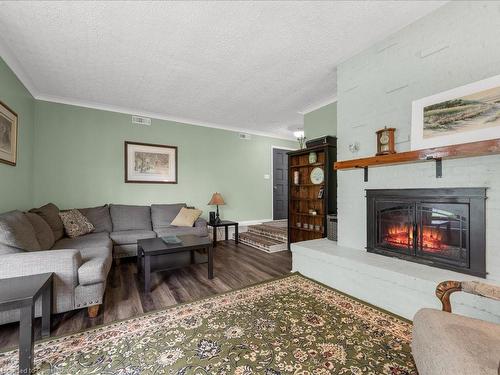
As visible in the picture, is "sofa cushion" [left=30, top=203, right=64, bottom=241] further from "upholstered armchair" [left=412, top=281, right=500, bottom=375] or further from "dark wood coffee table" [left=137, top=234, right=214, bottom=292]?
"upholstered armchair" [left=412, top=281, right=500, bottom=375]

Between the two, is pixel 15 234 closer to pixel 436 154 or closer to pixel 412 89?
pixel 436 154

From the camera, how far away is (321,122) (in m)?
4.07

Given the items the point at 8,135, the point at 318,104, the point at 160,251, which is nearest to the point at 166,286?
the point at 160,251

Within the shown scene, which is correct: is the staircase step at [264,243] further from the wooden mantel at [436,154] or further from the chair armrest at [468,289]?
the chair armrest at [468,289]

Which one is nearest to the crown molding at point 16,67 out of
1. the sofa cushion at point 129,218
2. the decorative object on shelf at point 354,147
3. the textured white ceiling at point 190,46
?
the textured white ceiling at point 190,46

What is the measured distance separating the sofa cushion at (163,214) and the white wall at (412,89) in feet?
9.79

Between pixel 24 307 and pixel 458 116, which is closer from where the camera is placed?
pixel 24 307

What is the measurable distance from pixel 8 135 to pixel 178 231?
2.41m

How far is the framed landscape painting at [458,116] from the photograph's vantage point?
1735mm

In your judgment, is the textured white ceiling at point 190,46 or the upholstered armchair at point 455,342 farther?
the textured white ceiling at point 190,46

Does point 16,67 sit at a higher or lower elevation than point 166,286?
higher

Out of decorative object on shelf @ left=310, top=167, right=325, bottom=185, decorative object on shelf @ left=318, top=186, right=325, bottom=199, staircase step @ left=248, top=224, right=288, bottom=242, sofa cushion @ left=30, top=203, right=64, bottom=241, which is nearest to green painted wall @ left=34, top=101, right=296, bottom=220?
staircase step @ left=248, top=224, right=288, bottom=242

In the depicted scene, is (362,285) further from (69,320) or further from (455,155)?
(69,320)

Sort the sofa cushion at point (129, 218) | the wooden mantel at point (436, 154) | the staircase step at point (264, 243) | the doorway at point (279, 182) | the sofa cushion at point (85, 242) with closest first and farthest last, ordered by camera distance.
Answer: the wooden mantel at point (436, 154) → the sofa cushion at point (85, 242) → the sofa cushion at point (129, 218) → the staircase step at point (264, 243) → the doorway at point (279, 182)
